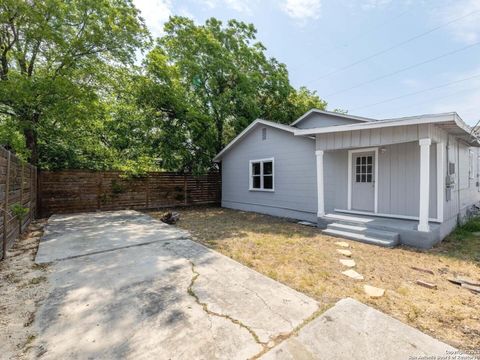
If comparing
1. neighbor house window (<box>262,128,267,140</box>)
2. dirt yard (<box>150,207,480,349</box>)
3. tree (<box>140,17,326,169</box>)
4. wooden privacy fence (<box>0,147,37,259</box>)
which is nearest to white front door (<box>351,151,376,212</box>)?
dirt yard (<box>150,207,480,349</box>)

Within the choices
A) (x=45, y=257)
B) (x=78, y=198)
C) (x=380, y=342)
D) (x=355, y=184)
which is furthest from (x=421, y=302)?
(x=78, y=198)

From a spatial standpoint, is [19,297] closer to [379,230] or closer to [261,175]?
[379,230]

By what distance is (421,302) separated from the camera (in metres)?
3.01

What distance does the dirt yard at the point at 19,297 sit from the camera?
2.17m

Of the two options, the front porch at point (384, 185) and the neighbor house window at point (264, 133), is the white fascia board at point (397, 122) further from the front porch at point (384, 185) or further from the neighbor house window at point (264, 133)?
the neighbor house window at point (264, 133)

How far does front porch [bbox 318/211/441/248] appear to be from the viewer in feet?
17.9

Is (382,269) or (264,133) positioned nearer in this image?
(382,269)

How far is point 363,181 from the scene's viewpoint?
7367 millimetres

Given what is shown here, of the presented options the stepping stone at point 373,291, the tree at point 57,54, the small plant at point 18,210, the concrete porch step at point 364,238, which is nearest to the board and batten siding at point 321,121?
the concrete porch step at point 364,238

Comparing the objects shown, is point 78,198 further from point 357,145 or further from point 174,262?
point 357,145

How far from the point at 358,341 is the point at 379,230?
178 inches

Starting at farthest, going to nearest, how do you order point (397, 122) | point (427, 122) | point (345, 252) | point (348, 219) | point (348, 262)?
point (348, 219) < point (397, 122) < point (427, 122) < point (345, 252) < point (348, 262)

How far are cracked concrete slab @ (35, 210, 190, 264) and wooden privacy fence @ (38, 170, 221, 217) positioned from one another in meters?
1.35

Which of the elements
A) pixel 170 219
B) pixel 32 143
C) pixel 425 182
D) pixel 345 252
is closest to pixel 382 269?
pixel 345 252
